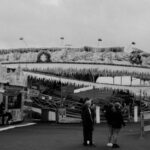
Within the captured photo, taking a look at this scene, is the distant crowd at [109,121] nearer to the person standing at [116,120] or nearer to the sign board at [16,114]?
the person standing at [116,120]

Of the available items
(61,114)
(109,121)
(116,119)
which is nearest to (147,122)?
(61,114)

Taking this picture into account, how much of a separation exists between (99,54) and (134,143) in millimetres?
25676

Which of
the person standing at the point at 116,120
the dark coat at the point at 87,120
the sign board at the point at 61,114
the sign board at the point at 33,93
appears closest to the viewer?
the person standing at the point at 116,120

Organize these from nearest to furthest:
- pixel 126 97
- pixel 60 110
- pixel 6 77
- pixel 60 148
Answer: pixel 60 148, pixel 6 77, pixel 60 110, pixel 126 97

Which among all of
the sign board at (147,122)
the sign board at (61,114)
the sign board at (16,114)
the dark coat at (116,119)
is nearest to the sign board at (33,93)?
the sign board at (61,114)

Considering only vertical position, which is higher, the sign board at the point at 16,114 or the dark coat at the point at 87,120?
the dark coat at the point at 87,120

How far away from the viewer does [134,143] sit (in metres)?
14.2

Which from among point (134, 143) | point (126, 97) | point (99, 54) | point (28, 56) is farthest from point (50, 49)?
point (134, 143)

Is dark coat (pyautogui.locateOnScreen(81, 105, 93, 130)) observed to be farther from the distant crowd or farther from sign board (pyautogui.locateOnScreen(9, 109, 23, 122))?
sign board (pyautogui.locateOnScreen(9, 109, 23, 122))

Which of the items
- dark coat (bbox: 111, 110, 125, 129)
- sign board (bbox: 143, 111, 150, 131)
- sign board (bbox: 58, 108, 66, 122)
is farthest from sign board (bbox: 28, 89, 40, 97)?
dark coat (bbox: 111, 110, 125, 129)

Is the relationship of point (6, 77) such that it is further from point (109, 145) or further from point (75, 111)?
point (109, 145)

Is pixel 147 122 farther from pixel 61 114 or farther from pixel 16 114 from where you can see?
pixel 16 114

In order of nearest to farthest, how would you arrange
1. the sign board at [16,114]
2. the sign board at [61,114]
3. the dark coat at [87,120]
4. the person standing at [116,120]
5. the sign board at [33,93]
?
the person standing at [116,120] < the dark coat at [87,120] < the sign board at [16,114] < the sign board at [61,114] < the sign board at [33,93]

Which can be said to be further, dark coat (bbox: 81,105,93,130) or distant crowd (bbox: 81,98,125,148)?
dark coat (bbox: 81,105,93,130)
